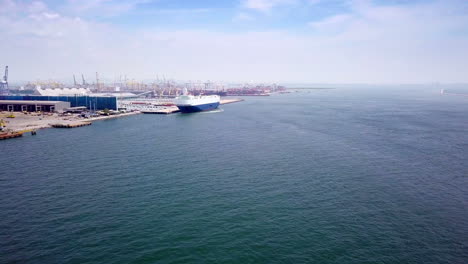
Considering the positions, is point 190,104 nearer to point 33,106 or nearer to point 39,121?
point 39,121

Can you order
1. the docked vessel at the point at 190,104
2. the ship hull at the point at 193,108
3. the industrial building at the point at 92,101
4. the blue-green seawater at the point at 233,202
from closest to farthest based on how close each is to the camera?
the blue-green seawater at the point at 233,202, the docked vessel at the point at 190,104, the ship hull at the point at 193,108, the industrial building at the point at 92,101

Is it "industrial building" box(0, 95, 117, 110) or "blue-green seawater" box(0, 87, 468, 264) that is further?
"industrial building" box(0, 95, 117, 110)

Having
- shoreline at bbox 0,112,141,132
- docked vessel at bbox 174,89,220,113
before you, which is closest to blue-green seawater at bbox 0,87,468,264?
shoreline at bbox 0,112,141,132

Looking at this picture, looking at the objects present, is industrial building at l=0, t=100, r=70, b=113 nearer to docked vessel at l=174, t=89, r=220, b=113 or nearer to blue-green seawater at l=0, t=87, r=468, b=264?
docked vessel at l=174, t=89, r=220, b=113

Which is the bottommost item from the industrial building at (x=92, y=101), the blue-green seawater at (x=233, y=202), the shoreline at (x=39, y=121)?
→ the blue-green seawater at (x=233, y=202)

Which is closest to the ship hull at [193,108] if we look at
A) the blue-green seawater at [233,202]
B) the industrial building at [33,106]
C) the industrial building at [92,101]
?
the industrial building at [92,101]

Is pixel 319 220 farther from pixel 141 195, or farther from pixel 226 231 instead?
pixel 141 195

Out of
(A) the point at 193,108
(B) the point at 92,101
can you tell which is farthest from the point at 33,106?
(A) the point at 193,108

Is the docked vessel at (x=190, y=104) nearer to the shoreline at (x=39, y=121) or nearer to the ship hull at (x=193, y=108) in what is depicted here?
the ship hull at (x=193, y=108)
